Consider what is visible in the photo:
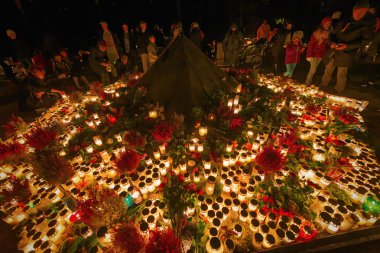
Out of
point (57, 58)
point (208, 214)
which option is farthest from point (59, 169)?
point (57, 58)

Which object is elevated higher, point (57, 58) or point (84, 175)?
point (57, 58)

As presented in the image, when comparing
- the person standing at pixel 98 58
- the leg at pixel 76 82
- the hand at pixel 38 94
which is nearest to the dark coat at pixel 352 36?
the person standing at pixel 98 58

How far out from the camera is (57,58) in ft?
23.3

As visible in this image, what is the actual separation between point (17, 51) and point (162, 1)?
10742 mm

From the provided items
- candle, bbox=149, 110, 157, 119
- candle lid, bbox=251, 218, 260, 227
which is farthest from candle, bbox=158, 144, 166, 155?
candle lid, bbox=251, 218, 260, 227

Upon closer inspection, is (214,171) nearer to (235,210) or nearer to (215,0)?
(235,210)

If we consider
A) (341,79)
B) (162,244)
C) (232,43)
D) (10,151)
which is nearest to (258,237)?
(162,244)

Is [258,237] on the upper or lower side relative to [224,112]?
lower

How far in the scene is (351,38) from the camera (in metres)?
5.20

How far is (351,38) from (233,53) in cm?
377

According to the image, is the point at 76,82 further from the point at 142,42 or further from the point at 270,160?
the point at 270,160

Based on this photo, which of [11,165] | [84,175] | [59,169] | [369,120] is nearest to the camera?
[59,169]

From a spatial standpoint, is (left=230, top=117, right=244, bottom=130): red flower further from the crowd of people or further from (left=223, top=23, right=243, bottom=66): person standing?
(left=223, top=23, right=243, bottom=66): person standing

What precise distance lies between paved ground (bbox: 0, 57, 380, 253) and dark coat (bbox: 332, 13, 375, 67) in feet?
4.12
